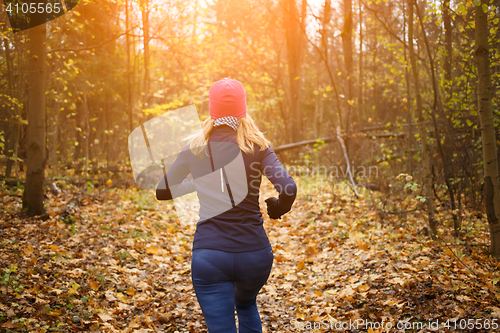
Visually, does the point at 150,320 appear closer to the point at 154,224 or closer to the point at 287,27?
the point at 154,224

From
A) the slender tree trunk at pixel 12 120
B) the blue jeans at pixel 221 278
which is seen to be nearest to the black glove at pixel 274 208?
the blue jeans at pixel 221 278

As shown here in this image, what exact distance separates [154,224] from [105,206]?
6.66 ft

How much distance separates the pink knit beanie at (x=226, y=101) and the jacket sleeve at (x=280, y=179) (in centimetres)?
34

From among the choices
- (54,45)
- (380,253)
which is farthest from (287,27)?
(380,253)

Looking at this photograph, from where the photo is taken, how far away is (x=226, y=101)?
2424 millimetres

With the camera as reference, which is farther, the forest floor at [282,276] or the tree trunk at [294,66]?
the tree trunk at [294,66]

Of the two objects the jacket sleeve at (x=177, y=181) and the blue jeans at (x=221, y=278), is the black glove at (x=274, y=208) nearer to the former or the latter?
the blue jeans at (x=221, y=278)

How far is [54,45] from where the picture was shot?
12477 mm

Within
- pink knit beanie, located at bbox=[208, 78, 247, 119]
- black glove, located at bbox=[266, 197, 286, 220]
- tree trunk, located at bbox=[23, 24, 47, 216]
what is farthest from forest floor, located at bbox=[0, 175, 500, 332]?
pink knit beanie, located at bbox=[208, 78, 247, 119]

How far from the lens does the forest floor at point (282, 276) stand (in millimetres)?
4074

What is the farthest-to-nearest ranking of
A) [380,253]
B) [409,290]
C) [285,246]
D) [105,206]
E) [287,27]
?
[287,27] → [105,206] → [285,246] → [380,253] → [409,290]

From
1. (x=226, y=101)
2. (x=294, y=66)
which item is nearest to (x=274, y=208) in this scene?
(x=226, y=101)

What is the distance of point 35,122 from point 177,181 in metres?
7.09

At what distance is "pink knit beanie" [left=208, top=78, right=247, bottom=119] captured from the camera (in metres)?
2.43
